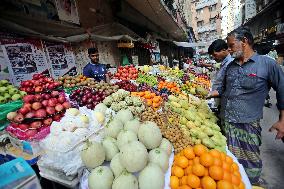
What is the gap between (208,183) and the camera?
1949mm

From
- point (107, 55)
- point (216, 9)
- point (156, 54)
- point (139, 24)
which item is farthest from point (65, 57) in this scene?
point (216, 9)

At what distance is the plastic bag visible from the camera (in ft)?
10.1

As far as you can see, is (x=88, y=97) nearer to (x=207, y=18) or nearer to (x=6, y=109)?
(x=6, y=109)

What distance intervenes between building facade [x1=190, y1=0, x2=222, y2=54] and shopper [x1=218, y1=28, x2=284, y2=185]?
213 feet

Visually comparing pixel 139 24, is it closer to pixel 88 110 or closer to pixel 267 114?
pixel 267 114

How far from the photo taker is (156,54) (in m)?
15.0

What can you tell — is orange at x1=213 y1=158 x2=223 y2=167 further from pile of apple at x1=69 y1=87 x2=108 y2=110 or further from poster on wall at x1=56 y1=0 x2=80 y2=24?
poster on wall at x1=56 y1=0 x2=80 y2=24

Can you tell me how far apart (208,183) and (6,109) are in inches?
113

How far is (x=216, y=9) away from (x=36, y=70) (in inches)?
2657

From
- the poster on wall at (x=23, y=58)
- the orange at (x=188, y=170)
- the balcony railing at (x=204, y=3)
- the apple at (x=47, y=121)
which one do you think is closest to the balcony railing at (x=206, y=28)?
the balcony railing at (x=204, y=3)

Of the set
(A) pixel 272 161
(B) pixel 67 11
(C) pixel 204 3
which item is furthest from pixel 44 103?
(C) pixel 204 3

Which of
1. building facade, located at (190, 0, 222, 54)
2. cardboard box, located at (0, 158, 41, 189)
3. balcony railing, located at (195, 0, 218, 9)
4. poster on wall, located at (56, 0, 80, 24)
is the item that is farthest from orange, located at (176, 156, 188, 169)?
balcony railing, located at (195, 0, 218, 9)

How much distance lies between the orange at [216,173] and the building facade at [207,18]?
217 ft

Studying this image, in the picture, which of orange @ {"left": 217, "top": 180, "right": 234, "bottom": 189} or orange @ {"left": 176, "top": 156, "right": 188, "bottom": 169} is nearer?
orange @ {"left": 217, "top": 180, "right": 234, "bottom": 189}
